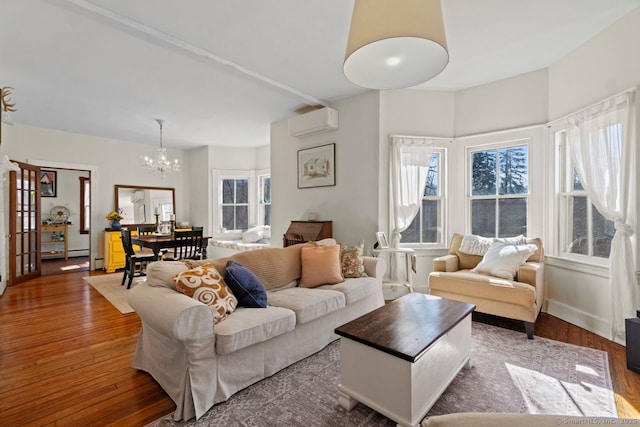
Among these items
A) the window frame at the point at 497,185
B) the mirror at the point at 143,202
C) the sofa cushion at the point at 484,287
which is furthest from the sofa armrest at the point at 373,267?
the mirror at the point at 143,202

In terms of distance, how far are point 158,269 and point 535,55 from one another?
4.19 metres

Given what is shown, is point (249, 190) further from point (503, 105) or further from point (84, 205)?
point (503, 105)

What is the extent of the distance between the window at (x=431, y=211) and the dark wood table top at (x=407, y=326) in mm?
1816

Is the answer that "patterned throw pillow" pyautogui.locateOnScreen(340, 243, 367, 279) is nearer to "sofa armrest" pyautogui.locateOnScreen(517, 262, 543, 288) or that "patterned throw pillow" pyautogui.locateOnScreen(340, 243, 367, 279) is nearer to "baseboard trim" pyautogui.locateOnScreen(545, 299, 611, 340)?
"sofa armrest" pyautogui.locateOnScreen(517, 262, 543, 288)

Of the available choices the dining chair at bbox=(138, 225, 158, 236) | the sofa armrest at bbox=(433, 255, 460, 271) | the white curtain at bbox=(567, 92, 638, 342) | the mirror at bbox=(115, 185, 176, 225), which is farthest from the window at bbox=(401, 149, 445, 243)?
the mirror at bbox=(115, 185, 176, 225)

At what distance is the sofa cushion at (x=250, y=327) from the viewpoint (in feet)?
6.01

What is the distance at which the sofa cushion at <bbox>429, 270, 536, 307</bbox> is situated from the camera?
2789 mm

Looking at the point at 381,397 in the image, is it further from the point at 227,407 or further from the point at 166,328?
the point at 166,328

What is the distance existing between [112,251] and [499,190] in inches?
267

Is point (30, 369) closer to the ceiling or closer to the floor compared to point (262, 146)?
closer to the floor

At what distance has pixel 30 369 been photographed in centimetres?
229

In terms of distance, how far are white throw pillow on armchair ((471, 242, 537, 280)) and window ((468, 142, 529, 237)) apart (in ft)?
1.96

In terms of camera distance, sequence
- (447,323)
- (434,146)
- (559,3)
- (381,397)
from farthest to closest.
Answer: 1. (434,146)
2. (559,3)
3. (447,323)
4. (381,397)

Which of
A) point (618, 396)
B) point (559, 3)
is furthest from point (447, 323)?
point (559, 3)
